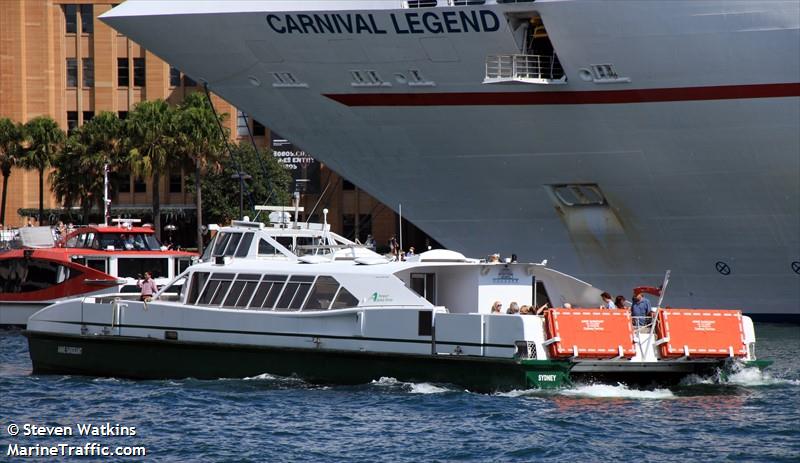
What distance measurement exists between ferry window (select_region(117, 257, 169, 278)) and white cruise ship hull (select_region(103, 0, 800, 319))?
6829mm

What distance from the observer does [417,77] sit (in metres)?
36.2

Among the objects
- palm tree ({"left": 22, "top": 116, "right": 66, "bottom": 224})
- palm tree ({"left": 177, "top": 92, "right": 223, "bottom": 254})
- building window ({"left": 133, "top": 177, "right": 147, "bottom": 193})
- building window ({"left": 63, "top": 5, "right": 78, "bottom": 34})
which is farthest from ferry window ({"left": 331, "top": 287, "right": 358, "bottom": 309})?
building window ({"left": 63, "top": 5, "right": 78, "bottom": 34})

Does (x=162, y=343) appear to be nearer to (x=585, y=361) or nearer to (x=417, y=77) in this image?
(x=585, y=361)

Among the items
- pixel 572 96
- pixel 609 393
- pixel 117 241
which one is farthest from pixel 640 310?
pixel 117 241

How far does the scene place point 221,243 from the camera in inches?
1089

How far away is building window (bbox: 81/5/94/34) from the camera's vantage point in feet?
262

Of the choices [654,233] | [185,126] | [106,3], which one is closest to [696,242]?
[654,233]

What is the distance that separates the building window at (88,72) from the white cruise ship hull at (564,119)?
141 ft

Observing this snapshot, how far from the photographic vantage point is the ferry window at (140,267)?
4328cm

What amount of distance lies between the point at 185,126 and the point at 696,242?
29.7 meters

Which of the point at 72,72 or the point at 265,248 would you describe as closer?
the point at 265,248

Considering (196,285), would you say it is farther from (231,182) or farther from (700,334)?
(231,182)
